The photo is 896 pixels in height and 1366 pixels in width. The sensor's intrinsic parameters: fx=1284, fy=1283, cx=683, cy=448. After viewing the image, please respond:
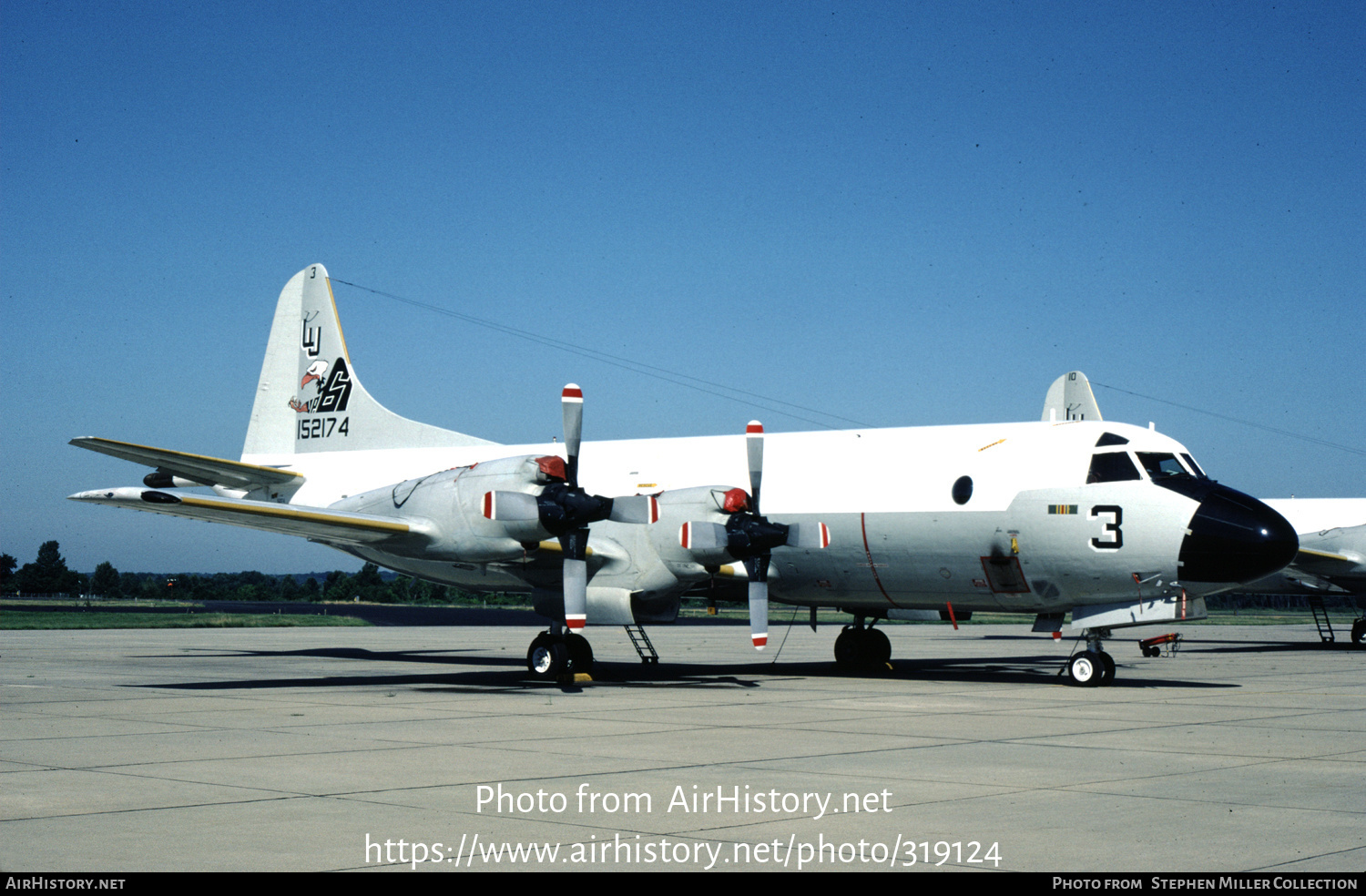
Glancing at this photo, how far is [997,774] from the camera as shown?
1087 cm

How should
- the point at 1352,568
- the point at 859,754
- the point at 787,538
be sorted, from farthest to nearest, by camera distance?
1. the point at 1352,568
2. the point at 787,538
3. the point at 859,754

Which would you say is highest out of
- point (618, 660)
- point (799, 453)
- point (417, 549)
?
point (799, 453)

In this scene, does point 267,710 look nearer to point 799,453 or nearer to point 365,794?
point 365,794

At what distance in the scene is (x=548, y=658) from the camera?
20.0 metres

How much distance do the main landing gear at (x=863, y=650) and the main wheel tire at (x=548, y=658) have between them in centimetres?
674

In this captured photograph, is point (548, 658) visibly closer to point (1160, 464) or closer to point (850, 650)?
point (850, 650)

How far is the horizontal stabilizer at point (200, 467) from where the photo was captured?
2072cm

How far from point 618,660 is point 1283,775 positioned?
62.4 feet

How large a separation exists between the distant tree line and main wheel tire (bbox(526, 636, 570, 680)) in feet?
250

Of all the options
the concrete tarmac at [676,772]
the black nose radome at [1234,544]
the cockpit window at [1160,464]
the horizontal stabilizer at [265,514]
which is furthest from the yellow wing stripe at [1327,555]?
the horizontal stabilizer at [265,514]

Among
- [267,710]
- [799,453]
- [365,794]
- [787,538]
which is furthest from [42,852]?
[799,453]

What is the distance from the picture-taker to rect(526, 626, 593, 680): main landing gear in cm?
1988

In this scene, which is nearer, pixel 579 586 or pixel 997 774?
pixel 997 774

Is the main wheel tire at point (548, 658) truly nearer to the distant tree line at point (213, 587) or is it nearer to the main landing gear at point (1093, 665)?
the main landing gear at point (1093, 665)
